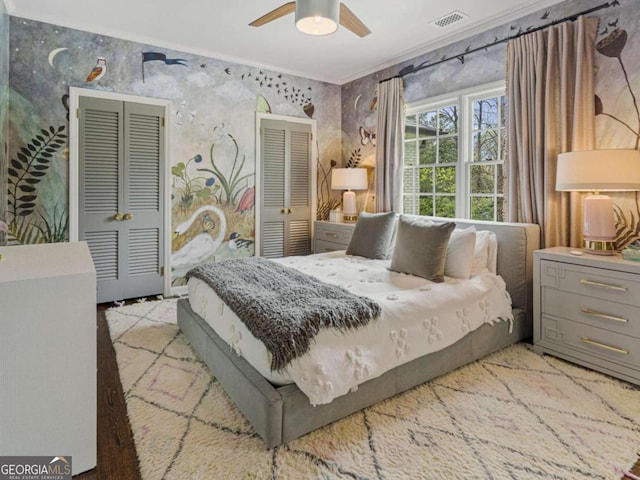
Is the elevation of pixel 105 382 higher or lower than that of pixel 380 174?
lower

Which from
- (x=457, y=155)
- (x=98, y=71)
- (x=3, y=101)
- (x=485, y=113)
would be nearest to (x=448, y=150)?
(x=457, y=155)

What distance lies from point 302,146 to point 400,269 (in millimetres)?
2753

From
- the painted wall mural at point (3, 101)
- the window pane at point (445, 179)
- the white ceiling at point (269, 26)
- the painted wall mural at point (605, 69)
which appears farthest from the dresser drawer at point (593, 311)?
the painted wall mural at point (3, 101)

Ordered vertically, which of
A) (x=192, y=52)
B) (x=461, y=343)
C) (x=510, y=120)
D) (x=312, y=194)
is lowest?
(x=461, y=343)

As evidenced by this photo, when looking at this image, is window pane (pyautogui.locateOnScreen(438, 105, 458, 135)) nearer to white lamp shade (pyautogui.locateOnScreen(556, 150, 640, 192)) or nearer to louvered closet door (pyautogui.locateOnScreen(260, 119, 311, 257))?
white lamp shade (pyautogui.locateOnScreen(556, 150, 640, 192))

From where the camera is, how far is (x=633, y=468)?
5.33ft

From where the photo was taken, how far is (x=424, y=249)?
9.25 feet

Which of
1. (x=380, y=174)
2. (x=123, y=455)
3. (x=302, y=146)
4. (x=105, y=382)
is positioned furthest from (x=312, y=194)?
(x=123, y=455)

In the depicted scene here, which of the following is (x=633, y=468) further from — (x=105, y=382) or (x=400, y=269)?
(x=105, y=382)

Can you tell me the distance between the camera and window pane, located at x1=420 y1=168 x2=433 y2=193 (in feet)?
14.1

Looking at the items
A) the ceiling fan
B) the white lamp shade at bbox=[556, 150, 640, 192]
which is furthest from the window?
the ceiling fan

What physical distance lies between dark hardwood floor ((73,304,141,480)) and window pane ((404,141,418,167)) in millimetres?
3580

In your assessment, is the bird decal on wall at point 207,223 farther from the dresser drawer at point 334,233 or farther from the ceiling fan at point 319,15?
the ceiling fan at point 319,15

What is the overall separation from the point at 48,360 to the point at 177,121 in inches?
132
